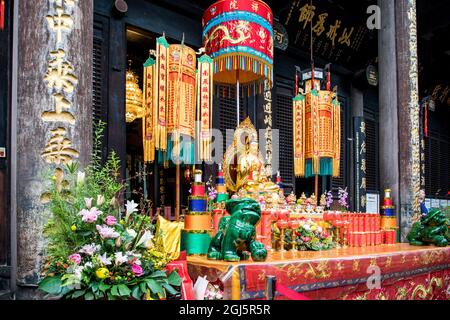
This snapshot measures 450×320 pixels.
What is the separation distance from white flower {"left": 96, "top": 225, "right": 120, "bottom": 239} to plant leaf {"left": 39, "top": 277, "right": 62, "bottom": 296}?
0.89ft

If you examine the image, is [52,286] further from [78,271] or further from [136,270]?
[136,270]

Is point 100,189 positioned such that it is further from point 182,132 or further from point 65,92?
point 182,132

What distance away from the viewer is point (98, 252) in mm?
1818

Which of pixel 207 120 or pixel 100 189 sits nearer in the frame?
pixel 100 189

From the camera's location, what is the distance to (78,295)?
1.72 meters

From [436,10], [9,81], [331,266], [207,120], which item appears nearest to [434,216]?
[331,266]

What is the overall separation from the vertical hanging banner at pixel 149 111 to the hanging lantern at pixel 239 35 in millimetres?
722

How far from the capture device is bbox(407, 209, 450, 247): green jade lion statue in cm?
375

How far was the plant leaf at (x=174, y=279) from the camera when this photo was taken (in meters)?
1.93

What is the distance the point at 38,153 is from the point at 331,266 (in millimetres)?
1794

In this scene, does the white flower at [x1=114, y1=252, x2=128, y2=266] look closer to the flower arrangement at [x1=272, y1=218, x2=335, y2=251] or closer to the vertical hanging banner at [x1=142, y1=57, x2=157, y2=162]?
the flower arrangement at [x1=272, y1=218, x2=335, y2=251]

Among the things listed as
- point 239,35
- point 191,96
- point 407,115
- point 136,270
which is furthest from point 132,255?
point 407,115

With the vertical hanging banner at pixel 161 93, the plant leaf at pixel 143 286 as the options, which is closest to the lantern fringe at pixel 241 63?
the vertical hanging banner at pixel 161 93

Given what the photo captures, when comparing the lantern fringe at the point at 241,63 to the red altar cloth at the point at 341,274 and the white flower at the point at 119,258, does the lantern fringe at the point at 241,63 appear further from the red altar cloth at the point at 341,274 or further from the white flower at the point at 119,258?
the white flower at the point at 119,258
